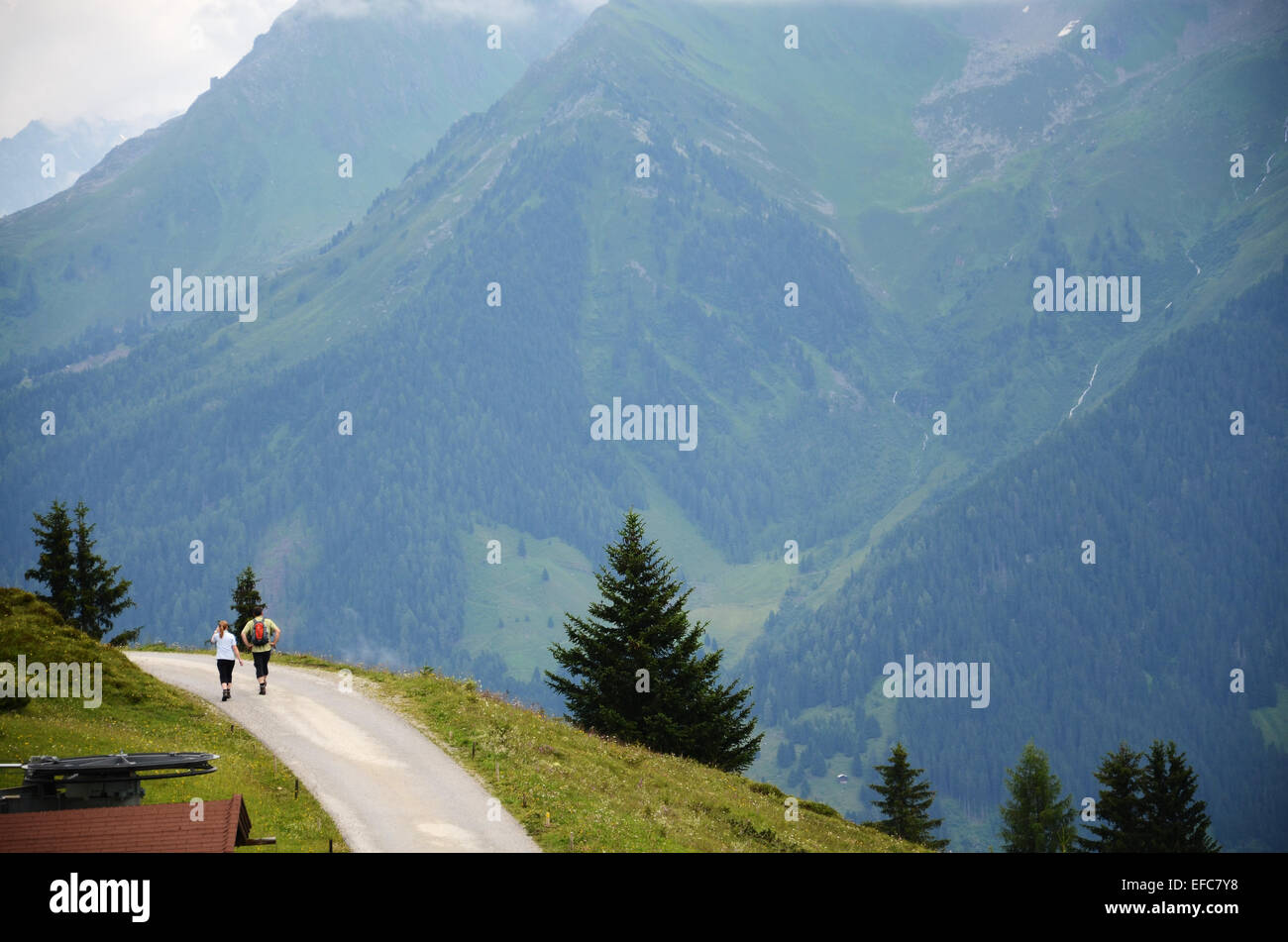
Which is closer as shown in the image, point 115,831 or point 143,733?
point 115,831

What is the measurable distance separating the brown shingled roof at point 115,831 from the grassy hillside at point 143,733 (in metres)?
3.60

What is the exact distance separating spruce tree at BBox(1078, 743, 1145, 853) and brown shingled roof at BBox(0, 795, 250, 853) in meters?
72.8

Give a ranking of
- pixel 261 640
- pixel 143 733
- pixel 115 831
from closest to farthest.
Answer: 1. pixel 115 831
2. pixel 143 733
3. pixel 261 640

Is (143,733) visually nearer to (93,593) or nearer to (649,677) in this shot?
(649,677)

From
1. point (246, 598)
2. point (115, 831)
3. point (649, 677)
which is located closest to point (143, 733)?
point (115, 831)

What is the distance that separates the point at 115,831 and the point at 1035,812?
116m

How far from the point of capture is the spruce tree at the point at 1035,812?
369ft

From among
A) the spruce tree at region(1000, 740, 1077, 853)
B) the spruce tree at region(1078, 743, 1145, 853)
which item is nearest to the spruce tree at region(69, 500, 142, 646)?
the spruce tree at region(1078, 743, 1145, 853)

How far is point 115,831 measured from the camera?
19.9 meters

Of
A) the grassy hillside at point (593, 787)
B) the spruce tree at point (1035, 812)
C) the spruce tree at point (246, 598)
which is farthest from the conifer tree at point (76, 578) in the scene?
the spruce tree at point (1035, 812)
